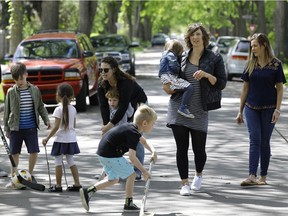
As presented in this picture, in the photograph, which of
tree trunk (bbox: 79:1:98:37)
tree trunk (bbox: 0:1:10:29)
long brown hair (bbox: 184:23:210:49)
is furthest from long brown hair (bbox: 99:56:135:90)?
tree trunk (bbox: 0:1:10:29)

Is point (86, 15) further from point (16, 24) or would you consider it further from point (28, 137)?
point (28, 137)

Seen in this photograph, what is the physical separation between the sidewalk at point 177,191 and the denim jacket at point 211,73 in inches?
40.9

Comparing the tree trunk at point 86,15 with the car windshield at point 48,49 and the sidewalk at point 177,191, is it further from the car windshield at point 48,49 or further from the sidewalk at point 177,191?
the sidewalk at point 177,191

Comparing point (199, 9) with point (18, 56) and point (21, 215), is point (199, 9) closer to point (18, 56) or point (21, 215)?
point (18, 56)

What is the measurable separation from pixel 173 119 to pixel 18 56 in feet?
41.9

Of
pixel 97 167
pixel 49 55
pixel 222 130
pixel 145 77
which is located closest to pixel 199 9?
pixel 145 77

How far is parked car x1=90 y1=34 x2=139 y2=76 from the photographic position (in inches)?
1270

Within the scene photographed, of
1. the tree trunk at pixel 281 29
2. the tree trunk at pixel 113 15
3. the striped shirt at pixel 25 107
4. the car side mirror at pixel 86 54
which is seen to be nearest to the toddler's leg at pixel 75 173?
the striped shirt at pixel 25 107

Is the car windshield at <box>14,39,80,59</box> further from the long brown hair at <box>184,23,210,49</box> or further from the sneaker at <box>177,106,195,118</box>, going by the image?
the sneaker at <box>177,106,195,118</box>

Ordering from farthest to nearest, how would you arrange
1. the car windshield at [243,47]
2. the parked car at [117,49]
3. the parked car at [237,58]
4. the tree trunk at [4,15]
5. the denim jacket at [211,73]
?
the tree trunk at [4,15], the car windshield at [243,47], the parked car at [237,58], the parked car at [117,49], the denim jacket at [211,73]

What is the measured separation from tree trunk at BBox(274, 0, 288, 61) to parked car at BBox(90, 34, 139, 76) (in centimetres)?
1140

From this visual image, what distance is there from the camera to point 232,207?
30.2 ft

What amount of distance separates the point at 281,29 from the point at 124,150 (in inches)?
1409

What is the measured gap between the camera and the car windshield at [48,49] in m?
22.1
